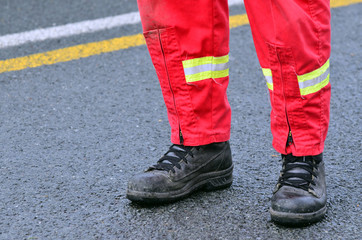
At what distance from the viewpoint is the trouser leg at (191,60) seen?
186cm

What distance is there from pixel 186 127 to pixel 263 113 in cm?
82

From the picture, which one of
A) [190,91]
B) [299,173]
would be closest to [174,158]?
[190,91]

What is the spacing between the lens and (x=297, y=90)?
5.87 ft

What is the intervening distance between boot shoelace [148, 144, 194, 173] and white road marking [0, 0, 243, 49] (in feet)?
6.13

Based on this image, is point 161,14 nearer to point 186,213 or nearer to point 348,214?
point 186,213

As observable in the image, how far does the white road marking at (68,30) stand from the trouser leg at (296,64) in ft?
6.85

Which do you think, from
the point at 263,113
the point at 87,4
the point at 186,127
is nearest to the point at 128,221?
the point at 186,127

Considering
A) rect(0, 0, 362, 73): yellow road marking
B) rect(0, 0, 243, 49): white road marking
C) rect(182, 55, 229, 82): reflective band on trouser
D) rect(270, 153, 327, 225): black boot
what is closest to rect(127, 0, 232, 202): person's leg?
rect(182, 55, 229, 82): reflective band on trouser

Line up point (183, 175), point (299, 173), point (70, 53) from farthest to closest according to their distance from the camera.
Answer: point (70, 53)
point (183, 175)
point (299, 173)

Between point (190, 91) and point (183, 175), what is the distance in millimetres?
286

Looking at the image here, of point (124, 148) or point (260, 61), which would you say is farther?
point (124, 148)

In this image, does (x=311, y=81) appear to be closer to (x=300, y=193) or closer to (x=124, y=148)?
(x=300, y=193)

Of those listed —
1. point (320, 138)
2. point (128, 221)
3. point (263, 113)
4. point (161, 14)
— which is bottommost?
point (263, 113)

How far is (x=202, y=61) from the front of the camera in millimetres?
1909
